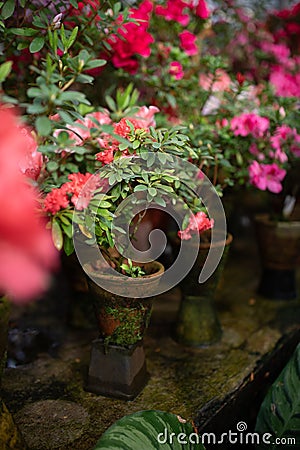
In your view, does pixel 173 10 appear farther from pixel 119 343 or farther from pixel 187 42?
pixel 119 343

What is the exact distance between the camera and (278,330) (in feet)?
5.33

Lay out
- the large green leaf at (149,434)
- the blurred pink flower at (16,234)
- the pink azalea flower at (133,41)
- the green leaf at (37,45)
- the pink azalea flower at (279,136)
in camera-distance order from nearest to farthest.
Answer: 1. the blurred pink flower at (16,234)
2. the large green leaf at (149,434)
3. the green leaf at (37,45)
4. the pink azalea flower at (133,41)
5. the pink azalea flower at (279,136)

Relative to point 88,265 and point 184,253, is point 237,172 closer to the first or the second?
point 184,253

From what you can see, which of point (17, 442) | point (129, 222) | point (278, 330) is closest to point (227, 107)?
point (129, 222)

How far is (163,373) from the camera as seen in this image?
1377mm

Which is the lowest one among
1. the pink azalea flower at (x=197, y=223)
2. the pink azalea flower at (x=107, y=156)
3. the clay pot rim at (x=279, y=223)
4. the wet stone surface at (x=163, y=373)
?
the wet stone surface at (x=163, y=373)

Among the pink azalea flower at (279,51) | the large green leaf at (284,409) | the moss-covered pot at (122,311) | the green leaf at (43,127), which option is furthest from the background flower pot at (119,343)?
the pink azalea flower at (279,51)

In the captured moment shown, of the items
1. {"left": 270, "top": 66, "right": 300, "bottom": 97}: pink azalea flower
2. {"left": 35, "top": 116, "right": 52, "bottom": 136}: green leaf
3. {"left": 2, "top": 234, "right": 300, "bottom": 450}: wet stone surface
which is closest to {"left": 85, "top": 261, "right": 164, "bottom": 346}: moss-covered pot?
{"left": 2, "top": 234, "right": 300, "bottom": 450}: wet stone surface

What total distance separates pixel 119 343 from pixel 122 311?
0.31 feet

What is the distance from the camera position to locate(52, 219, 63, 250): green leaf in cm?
91

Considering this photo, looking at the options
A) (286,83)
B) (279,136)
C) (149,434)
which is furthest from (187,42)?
(149,434)

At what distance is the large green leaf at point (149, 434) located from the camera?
35.7 inches

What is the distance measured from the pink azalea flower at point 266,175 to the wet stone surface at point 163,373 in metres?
0.45

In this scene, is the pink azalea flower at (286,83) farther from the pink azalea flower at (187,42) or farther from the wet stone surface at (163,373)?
the wet stone surface at (163,373)
